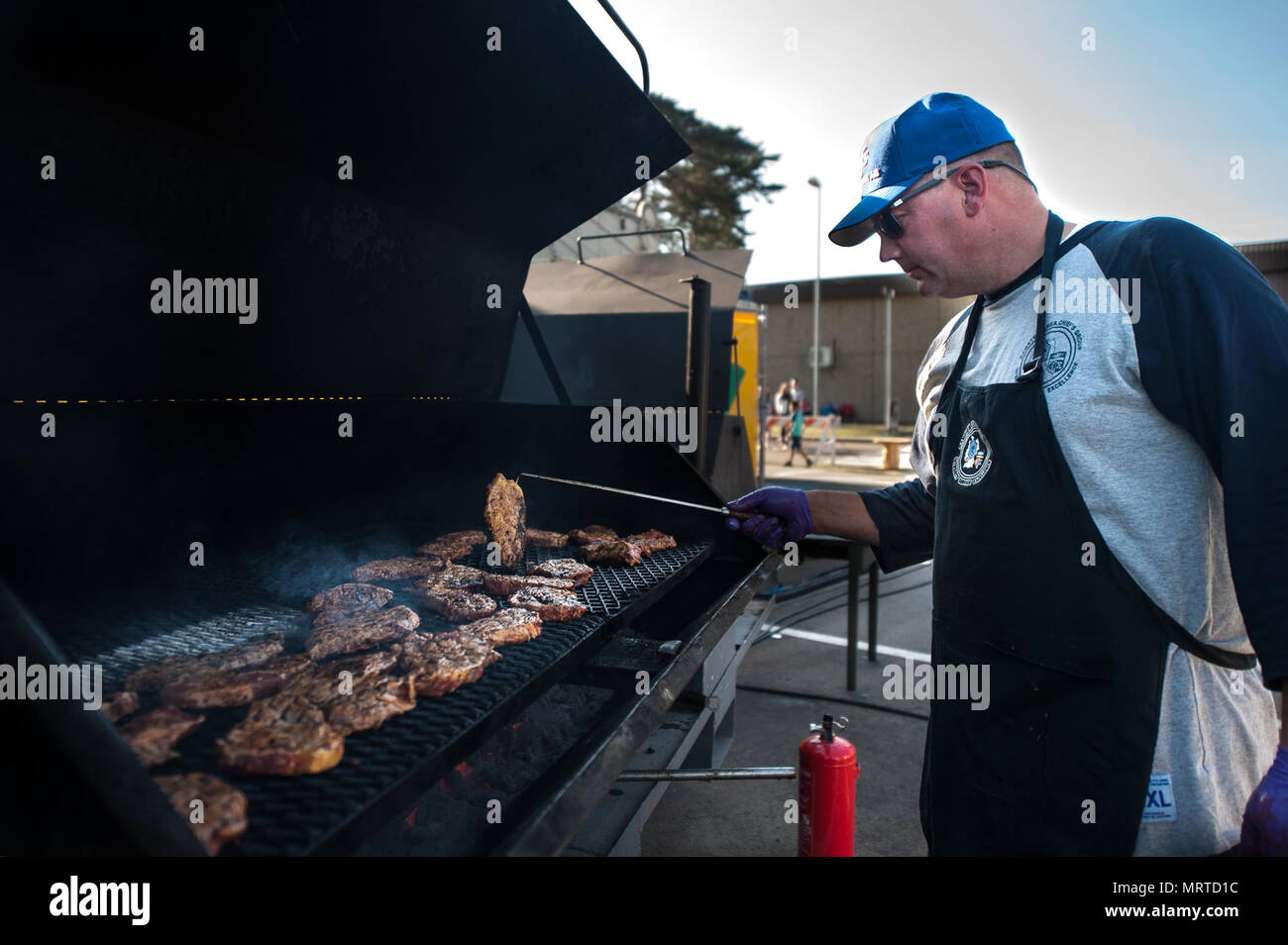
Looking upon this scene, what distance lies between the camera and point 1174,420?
162cm

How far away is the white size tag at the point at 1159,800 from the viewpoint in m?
1.63

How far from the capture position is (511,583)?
2307 mm

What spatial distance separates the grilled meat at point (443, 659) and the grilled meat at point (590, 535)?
117 cm

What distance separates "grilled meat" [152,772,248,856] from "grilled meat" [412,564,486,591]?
1.11 metres

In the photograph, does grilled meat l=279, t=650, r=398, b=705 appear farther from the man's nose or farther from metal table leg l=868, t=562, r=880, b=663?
metal table leg l=868, t=562, r=880, b=663

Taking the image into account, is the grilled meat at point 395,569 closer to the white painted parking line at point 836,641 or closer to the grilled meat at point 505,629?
the grilled meat at point 505,629

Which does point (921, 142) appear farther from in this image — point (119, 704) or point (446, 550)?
point (119, 704)

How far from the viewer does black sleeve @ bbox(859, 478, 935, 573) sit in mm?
2588

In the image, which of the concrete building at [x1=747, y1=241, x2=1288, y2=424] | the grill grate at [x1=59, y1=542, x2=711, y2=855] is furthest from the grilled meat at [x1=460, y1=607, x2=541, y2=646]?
the concrete building at [x1=747, y1=241, x2=1288, y2=424]

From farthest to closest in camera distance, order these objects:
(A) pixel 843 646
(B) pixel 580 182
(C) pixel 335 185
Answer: (A) pixel 843 646, (B) pixel 580 182, (C) pixel 335 185

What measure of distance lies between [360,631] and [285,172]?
138 cm
